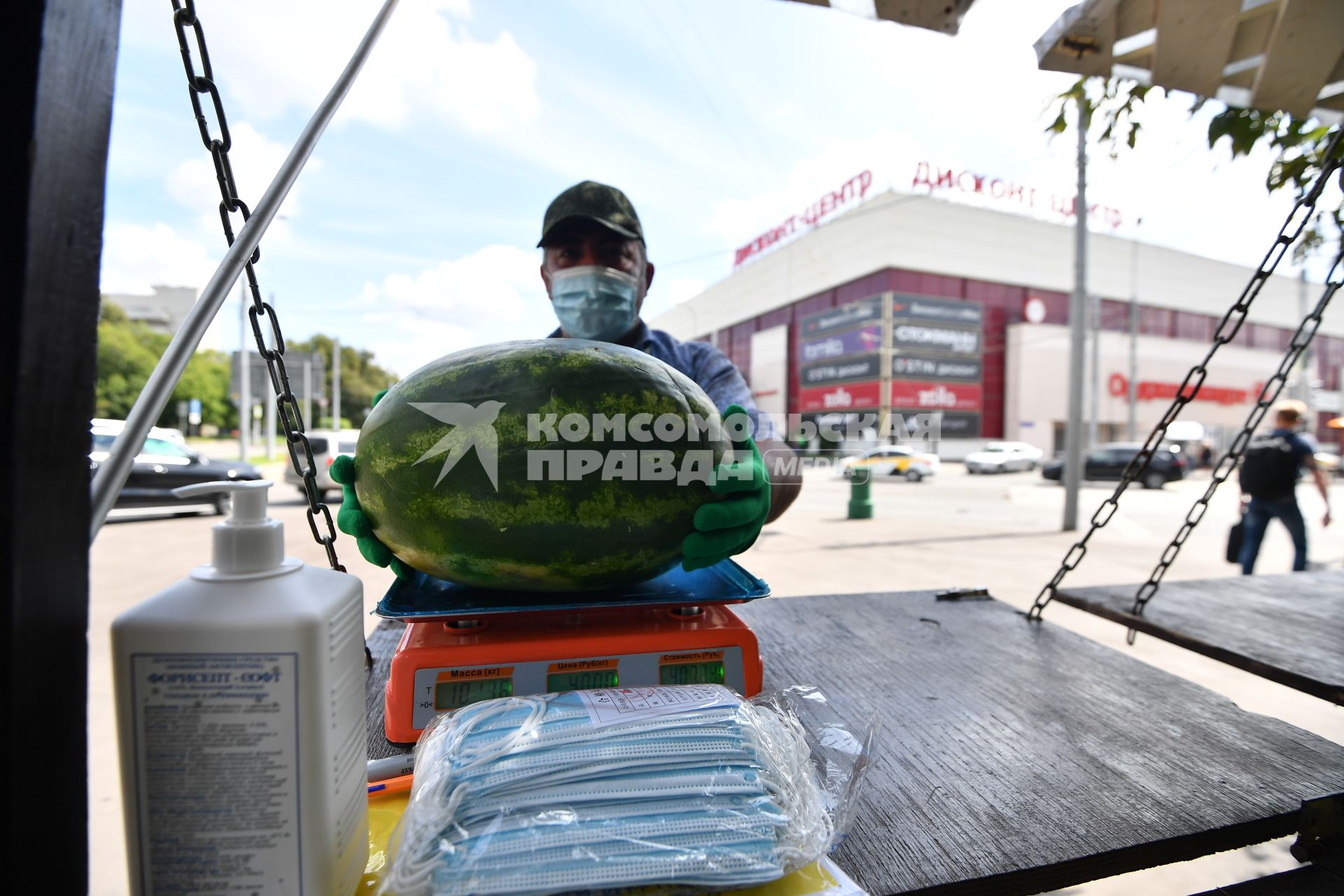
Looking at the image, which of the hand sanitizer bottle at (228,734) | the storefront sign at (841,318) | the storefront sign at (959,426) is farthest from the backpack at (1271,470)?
the storefront sign at (959,426)

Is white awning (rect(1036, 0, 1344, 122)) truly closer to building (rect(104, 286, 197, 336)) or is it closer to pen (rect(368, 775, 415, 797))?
pen (rect(368, 775, 415, 797))

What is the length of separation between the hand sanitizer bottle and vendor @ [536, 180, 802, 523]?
1.77 meters

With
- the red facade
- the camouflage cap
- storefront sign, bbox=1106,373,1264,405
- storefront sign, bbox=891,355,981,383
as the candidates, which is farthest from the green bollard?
storefront sign, bbox=1106,373,1264,405

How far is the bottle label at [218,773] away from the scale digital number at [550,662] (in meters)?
0.43

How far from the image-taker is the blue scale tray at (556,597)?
99 centimetres

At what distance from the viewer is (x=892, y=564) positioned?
23.2ft

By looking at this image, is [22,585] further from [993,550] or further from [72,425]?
[993,550]

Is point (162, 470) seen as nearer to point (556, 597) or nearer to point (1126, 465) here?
point (556, 597)

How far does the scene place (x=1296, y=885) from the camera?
0.86 metres

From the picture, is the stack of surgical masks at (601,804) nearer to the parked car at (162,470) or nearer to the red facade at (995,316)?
the parked car at (162,470)

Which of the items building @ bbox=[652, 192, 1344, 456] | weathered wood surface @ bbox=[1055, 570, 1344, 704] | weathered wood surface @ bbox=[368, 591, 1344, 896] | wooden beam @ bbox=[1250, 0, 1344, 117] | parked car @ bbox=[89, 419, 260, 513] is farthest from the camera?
building @ bbox=[652, 192, 1344, 456]

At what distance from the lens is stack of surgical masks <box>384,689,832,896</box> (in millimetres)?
586

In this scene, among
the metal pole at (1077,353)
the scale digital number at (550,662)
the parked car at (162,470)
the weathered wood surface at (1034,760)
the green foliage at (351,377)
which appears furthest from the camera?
the green foliage at (351,377)

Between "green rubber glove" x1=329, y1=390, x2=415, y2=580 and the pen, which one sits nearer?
the pen
